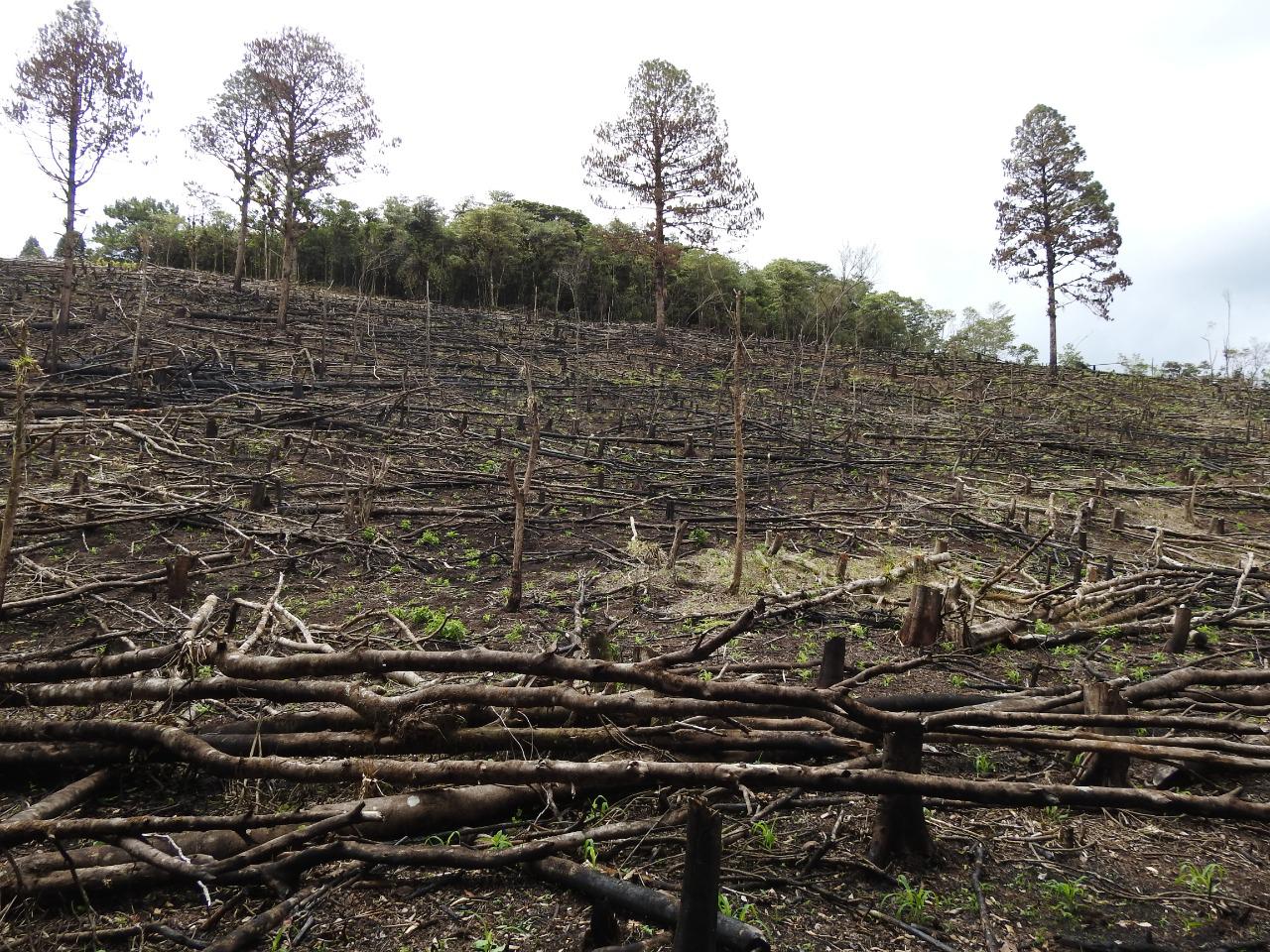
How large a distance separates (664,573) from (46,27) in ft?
69.0

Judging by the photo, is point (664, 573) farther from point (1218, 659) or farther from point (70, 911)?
point (70, 911)

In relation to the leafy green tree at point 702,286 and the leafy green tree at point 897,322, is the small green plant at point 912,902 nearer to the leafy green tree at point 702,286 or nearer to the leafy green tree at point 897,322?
the leafy green tree at point 702,286

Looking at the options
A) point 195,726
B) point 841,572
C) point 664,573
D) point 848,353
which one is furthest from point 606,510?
point 848,353

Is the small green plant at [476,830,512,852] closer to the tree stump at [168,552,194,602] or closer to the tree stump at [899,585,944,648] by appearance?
the tree stump at [899,585,944,648]

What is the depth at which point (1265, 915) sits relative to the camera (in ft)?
7.83

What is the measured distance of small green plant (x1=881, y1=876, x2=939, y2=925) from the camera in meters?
2.38

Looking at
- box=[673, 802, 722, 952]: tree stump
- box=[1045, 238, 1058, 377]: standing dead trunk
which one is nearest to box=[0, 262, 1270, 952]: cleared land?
box=[673, 802, 722, 952]: tree stump

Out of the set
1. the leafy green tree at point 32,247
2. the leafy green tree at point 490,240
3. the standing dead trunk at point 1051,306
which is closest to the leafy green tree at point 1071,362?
the standing dead trunk at point 1051,306

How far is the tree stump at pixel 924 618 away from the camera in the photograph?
5426mm

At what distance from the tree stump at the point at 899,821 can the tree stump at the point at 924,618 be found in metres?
2.96

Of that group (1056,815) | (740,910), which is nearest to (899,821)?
(740,910)

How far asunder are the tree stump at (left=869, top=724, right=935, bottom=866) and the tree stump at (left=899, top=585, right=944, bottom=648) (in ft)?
9.71

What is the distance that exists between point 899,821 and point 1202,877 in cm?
115

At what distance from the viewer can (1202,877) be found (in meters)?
2.57
